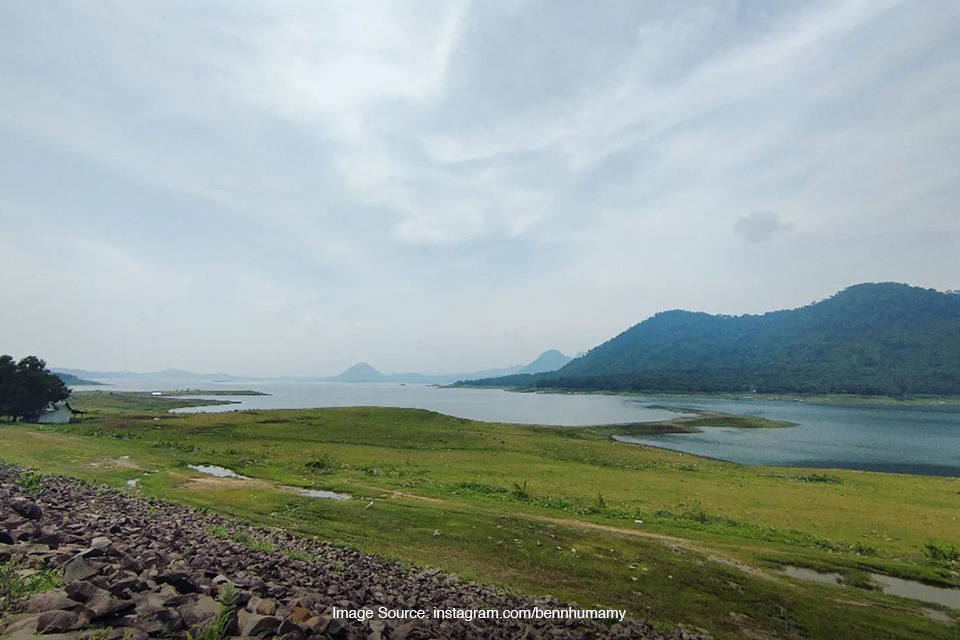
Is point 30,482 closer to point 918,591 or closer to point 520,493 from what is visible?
point 520,493

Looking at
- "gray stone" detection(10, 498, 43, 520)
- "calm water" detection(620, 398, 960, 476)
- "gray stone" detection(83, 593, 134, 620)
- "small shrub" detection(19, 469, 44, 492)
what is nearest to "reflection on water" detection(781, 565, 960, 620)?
"gray stone" detection(83, 593, 134, 620)

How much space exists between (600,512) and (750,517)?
37.3 feet

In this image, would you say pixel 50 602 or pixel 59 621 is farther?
pixel 50 602

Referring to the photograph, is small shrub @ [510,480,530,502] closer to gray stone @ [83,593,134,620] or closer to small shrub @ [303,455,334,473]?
small shrub @ [303,455,334,473]

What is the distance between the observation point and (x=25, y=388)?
73.0 meters

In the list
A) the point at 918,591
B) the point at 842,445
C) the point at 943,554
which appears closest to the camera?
the point at 918,591

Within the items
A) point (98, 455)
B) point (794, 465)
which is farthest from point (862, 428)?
point (98, 455)

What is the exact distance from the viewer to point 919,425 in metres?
124

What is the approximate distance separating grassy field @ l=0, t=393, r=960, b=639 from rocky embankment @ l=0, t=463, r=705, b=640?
10.1 ft

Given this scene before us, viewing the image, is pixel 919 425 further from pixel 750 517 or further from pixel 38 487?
pixel 38 487

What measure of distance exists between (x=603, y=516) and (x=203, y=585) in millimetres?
26273

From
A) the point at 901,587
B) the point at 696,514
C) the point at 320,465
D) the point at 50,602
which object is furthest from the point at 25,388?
the point at 901,587

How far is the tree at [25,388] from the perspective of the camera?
235 feet

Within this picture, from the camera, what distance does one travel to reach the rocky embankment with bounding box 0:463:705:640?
322 inches
